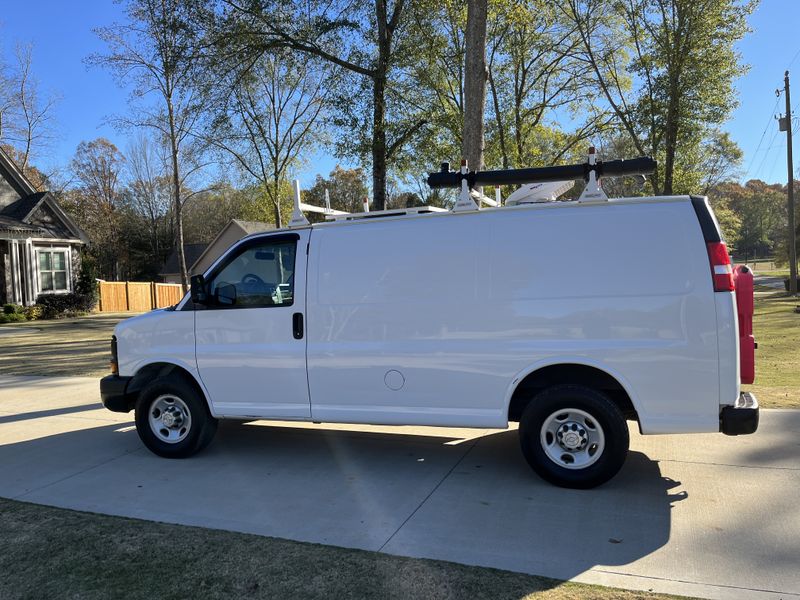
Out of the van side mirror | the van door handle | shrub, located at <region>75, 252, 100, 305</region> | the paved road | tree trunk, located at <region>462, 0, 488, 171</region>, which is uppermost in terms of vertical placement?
tree trunk, located at <region>462, 0, 488, 171</region>

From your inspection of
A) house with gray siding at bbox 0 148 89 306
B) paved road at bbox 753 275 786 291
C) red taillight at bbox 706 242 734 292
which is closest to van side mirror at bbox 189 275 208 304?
red taillight at bbox 706 242 734 292

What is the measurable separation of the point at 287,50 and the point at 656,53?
12.8 meters

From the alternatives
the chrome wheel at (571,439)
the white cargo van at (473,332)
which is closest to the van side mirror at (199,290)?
the white cargo van at (473,332)

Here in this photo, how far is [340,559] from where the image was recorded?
11.7 feet

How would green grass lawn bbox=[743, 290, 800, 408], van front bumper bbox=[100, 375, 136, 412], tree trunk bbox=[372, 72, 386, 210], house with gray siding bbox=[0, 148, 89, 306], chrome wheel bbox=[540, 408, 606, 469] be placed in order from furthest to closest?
house with gray siding bbox=[0, 148, 89, 306] < tree trunk bbox=[372, 72, 386, 210] < green grass lawn bbox=[743, 290, 800, 408] < van front bumper bbox=[100, 375, 136, 412] < chrome wheel bbox=[540, 408, 606, 469]

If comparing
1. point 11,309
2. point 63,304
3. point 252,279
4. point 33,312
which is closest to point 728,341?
point 252,279

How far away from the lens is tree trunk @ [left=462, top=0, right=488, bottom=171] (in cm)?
930

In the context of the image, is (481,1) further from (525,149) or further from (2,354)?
(525,149)

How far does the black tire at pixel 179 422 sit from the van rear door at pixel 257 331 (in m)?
0.19

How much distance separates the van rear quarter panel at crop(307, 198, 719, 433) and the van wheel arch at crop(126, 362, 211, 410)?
128cm

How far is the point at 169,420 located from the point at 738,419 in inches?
191

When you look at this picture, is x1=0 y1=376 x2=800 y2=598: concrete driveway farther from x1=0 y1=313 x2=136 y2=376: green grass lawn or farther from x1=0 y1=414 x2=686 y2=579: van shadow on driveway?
x1=0 y1=313 x2=136 y2=376: green grass lawn

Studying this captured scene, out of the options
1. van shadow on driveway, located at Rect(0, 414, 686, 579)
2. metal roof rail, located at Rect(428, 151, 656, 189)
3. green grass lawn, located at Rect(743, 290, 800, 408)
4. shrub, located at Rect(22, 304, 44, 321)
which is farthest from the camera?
shrub, located at Rect(22, 304, 44, 321)

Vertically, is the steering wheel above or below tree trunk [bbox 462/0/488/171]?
below
